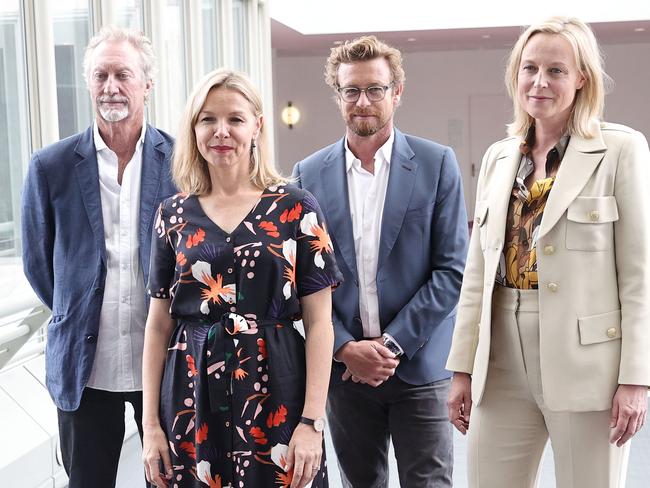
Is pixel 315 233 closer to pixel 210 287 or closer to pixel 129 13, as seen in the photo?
pixel 210 287

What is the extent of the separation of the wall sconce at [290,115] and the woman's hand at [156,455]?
15.9 m

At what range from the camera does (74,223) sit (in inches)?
98.1

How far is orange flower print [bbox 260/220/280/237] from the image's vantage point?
210 cm

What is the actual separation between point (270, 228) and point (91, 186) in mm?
679

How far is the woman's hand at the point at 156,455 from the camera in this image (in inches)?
84.5

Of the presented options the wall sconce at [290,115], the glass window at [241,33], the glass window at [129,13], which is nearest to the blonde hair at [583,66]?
the glass window at [129,13]

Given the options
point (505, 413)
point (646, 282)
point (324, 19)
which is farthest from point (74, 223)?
point (324, 19)

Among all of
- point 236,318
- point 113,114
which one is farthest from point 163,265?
point 113,114

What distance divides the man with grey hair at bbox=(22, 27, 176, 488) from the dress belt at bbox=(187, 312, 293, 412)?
446 millimetres

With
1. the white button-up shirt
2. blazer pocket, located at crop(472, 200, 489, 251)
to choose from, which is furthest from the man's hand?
blazer pocket, located at crop(472, 200, 489, 251)

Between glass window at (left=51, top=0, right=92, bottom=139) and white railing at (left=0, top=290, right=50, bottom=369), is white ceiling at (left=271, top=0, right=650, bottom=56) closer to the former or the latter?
glass window at (left=51, top=0, right=92, bottom=139)

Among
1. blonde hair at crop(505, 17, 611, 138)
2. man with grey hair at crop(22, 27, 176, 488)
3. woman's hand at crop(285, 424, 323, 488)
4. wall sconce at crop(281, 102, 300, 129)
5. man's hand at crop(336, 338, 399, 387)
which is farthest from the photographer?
wall sconce at crop(281, 102, 300, 129)

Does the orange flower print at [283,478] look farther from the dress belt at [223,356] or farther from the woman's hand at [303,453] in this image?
the dress belt at [223,356]

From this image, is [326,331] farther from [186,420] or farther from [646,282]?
[646,282]
